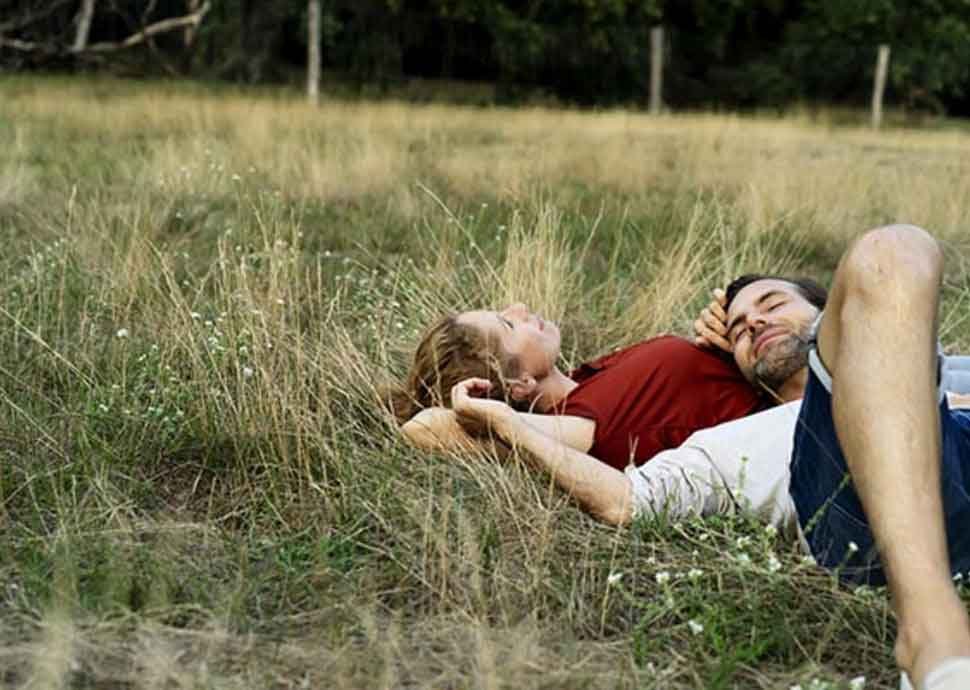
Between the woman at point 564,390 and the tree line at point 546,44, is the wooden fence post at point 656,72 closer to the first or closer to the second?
the tree line at point 546,44

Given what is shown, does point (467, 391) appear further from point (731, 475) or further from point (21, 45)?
point (21, 45)

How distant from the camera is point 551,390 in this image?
3924 millimetres

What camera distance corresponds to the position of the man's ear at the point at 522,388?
3.86m

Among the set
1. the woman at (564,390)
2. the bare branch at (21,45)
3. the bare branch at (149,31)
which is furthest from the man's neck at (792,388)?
the bare branch at (149,31)

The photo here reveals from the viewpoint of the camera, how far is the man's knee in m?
2.71

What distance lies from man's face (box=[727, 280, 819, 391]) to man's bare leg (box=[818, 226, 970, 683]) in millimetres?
784

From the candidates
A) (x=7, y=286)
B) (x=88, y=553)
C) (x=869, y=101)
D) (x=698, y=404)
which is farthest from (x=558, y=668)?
(x=869, y=101)

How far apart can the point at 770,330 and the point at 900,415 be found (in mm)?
1201

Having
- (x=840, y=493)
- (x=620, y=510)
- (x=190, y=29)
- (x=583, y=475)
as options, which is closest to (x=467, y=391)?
(x=583, y=475)

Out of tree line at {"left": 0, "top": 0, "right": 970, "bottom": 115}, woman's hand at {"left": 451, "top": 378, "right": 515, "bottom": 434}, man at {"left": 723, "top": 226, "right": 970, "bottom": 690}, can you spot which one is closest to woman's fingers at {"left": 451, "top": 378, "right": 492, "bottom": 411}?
woman's hand at {"left": 451, "top": 378, "right": 515, "bottom": 434}

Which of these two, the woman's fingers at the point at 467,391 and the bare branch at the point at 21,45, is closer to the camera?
the woman's fingers at the point at 467,391

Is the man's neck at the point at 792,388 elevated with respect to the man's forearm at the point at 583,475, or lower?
elevated

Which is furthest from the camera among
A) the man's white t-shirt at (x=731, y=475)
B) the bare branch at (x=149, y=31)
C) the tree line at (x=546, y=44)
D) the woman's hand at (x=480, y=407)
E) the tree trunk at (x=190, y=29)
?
the tree line at (x=546, y=44)

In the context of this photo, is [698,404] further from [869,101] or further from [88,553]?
[869,101]
